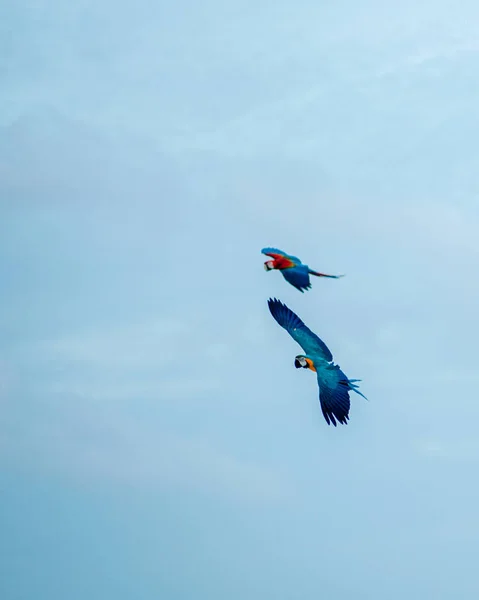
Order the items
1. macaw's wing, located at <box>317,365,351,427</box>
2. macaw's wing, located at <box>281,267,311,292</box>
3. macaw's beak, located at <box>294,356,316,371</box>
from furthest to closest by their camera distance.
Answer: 1. macaw's beak, located at <box>294,356,316,371</box>
2. macaw's wing, located at <box>317,365,351,427</box>
3. macaw's wing, located at <box>281,267,311,292</box>

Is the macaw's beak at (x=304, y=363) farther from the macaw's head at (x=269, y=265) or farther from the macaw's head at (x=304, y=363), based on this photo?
the macaw's head at (x=269, y=265)

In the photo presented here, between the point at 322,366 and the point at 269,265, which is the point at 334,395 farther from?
the point at 269,265

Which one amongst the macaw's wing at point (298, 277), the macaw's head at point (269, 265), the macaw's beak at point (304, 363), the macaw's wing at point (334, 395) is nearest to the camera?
the macaw's wing at point (298, 277)

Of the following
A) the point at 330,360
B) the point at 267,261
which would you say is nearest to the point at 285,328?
the point at 330,360

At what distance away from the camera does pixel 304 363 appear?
67062 millimetres

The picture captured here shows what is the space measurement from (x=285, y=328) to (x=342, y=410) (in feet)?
20.9

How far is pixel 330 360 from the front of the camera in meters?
67.2

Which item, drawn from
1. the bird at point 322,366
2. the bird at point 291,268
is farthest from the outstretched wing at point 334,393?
the bird at point 291,268

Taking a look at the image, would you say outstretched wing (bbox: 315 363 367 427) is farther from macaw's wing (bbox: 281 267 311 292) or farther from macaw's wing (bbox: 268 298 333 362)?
macaw's wing (bbox: 281 267 311 292)

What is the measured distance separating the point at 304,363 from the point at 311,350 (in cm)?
87

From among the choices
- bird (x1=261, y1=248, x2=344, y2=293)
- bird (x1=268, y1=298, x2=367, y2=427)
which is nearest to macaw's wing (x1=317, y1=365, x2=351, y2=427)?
bird (x1=268, y1=298, x2=367, y2=427)

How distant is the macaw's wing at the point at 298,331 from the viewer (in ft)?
221

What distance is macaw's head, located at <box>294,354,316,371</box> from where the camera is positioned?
66.9 m

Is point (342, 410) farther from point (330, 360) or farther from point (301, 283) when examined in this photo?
point (301, 283)
